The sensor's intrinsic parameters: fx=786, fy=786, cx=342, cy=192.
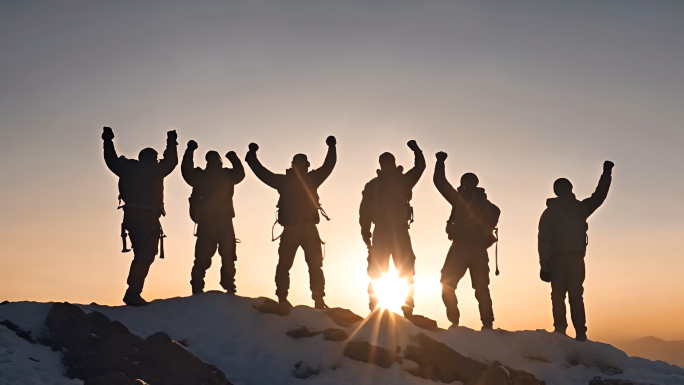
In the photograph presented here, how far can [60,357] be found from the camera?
38.4 feet

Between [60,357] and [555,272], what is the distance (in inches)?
403

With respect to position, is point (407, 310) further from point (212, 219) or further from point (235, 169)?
point (235, 169)

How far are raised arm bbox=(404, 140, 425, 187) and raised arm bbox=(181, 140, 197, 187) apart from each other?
447 centimetres

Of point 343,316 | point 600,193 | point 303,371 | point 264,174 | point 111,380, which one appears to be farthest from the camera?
point 600,193

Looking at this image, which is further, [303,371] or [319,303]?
[319,303]

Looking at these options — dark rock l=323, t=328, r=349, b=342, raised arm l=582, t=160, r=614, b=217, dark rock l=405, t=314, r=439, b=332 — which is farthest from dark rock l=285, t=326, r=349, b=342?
raised arm l=582, t=160, r=614, b=217

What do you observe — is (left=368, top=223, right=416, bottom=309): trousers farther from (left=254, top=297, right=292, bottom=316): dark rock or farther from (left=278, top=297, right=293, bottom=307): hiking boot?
(left=254, top=297, right=292, bottom=316): dark rock

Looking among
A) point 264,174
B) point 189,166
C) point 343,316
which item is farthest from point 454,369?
point 189,166

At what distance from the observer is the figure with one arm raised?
16312mm

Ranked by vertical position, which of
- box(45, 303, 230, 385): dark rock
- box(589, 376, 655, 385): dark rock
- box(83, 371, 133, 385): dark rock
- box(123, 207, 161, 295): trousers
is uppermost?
box(123, 207, 161, 295): trousers

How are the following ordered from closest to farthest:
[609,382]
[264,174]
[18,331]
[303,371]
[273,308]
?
[18,331], [303,371], [609,382], [273,308], [264,174]

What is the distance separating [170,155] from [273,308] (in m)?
3.71

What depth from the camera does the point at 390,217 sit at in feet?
52.7

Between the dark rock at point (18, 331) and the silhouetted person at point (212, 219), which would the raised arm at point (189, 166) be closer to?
the silhouetted person at point (212, 219)
